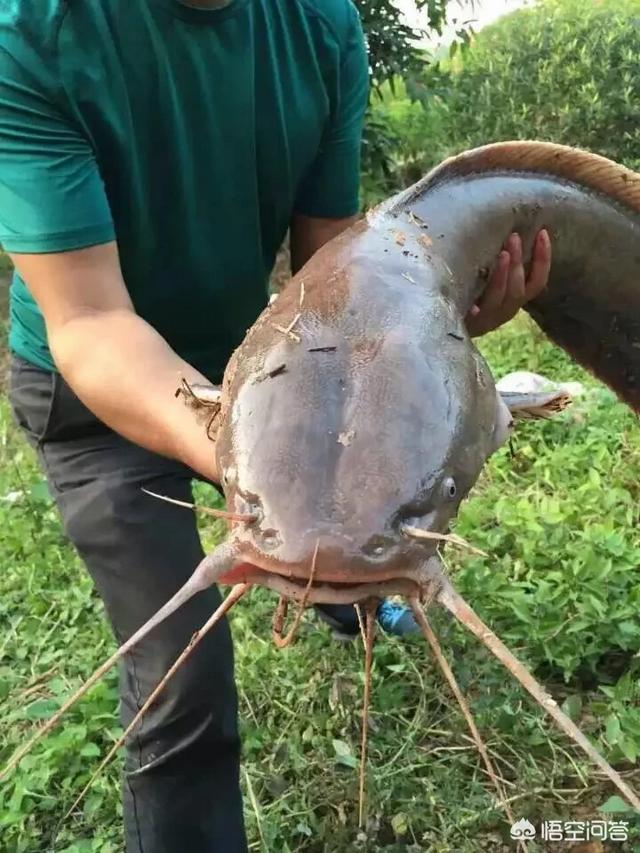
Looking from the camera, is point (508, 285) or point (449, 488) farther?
point (508, 285)

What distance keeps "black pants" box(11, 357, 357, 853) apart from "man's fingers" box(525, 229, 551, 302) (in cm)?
86

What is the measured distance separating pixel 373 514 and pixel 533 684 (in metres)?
0.25

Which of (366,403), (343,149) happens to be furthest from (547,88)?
(366,403)

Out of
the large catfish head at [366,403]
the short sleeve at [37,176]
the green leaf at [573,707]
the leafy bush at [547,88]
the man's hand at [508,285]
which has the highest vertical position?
the short sleeve at [37,176]

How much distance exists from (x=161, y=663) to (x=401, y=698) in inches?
38.8

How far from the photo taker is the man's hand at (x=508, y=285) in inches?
82.0

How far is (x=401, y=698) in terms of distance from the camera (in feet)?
8.82

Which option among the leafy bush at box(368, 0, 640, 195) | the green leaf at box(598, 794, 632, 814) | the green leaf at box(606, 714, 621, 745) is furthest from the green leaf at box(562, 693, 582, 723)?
the leafy bush at box(368, 0, 640, 195)

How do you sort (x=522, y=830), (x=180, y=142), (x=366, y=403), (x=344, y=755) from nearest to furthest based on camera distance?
1. (x=366, y=403)
2. (x=180, y=142)
3. (x=522, y=830)
4. (x=344, y=755)

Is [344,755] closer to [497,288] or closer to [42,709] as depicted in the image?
[42,709]

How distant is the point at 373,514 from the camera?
1.12 meters

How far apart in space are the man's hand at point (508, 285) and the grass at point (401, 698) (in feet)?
3.15

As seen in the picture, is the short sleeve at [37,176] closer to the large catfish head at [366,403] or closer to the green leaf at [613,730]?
the large catfish head at [366,403]

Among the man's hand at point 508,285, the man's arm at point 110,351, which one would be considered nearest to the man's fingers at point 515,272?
the man's hand at point 508,285
